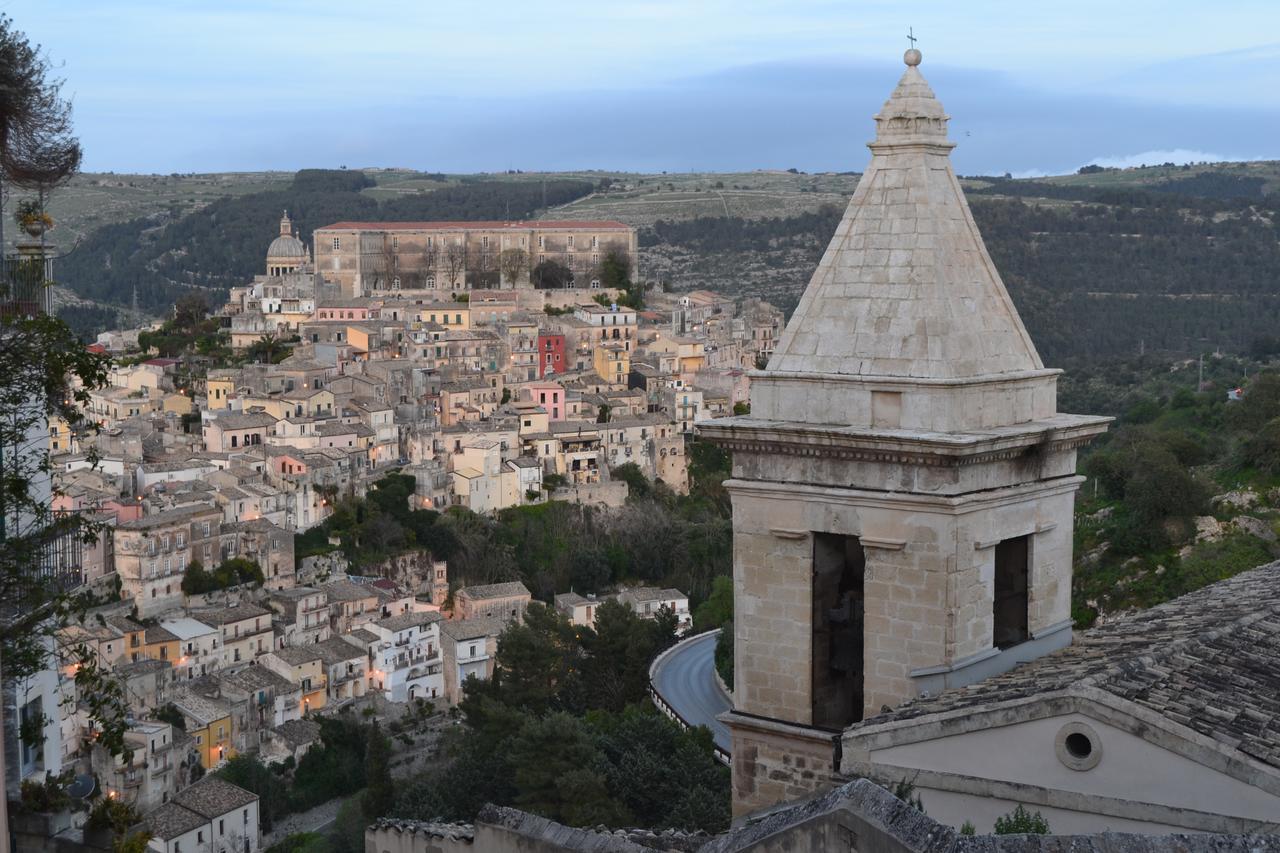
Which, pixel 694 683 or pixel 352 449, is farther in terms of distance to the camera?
pixel 352 449

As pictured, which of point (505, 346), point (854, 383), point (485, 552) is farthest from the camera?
point (505, 346)

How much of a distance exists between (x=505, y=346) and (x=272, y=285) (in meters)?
16.0

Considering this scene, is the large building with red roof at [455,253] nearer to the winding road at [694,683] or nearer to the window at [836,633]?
the winding road at [694,683]

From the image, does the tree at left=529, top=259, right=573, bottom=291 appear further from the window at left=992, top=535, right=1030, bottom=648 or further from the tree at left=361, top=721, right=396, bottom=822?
the window at left=992, top=535, right=1030, bottom=648

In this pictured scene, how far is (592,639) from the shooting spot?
3638 centimetres

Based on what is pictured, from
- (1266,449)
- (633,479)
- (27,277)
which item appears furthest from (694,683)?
(633,479)

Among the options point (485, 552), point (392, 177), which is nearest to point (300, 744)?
point (485, 552)

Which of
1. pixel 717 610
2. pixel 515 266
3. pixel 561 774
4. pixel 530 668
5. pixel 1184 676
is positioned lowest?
pixel 530 668

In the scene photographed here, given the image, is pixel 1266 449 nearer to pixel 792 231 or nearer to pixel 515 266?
pixel 515 266

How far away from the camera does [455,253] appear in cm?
8312

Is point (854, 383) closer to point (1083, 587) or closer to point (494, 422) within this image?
point (1083, 587)

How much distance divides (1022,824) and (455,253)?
A: 79.0 meters

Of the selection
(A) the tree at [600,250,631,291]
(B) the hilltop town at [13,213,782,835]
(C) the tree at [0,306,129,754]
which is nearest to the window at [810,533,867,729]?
(C) the tree at [0,306,129,754]

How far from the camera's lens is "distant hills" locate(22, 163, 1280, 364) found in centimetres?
6919
